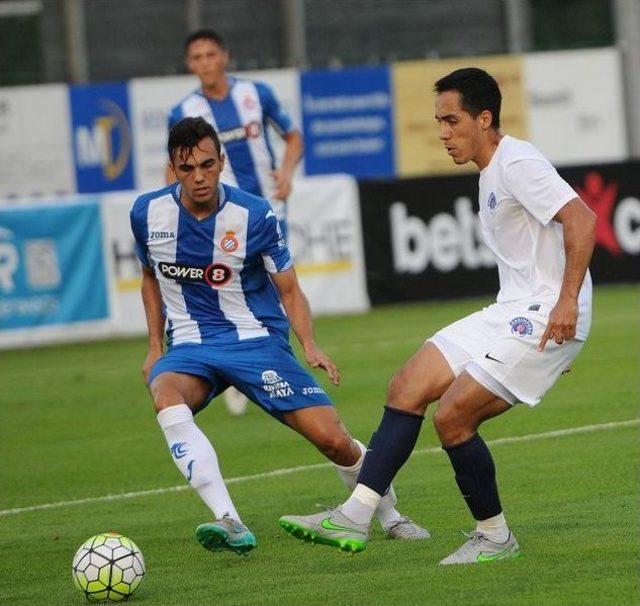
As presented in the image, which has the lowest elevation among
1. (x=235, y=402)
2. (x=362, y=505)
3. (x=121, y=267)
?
(x=235, y=402)

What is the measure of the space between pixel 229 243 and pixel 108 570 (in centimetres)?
172

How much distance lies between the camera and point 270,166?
11414mm

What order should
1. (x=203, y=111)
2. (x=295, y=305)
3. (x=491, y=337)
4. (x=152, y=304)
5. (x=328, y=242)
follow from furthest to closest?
1. (x=328, y=242)
2. (x=203, y=111)
3. (x=152, y=304)
4. (x=295, y=305)
5. (x=491, y=337)

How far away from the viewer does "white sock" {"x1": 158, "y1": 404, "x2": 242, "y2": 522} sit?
698 cm

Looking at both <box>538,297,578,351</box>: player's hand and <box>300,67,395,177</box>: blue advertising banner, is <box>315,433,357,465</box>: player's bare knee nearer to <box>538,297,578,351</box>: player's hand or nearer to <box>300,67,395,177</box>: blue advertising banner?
<box>538,297,578,351</box>: player's hand

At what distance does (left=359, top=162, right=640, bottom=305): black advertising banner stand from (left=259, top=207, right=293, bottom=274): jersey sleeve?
37.7 feet

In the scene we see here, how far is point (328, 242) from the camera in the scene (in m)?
18.8

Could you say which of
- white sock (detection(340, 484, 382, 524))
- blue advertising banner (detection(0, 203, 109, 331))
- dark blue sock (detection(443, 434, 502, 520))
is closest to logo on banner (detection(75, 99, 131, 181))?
blue advertising banner (detection(0, 203, 109, 331))

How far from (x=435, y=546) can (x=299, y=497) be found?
1651mm

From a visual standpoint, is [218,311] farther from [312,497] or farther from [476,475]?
[476,475]

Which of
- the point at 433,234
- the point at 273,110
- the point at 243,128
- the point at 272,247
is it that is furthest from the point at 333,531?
the point at 433,234

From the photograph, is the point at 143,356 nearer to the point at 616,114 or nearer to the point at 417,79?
the point at 417,79

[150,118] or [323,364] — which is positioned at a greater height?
[150,118]

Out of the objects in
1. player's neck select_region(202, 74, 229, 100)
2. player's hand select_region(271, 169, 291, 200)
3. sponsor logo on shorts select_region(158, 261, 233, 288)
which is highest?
player's neck select_region(202, 74, 229, 100)
